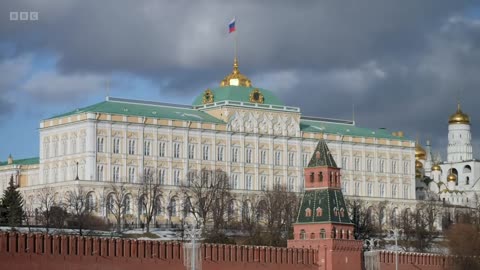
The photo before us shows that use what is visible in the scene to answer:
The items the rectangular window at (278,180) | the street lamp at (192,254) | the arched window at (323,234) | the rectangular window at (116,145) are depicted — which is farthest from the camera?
the rectangular window at (278,180)

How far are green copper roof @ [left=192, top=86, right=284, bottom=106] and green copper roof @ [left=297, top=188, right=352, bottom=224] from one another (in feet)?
169

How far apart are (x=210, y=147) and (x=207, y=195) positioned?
14933 mm

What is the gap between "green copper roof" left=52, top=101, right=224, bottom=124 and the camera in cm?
16250

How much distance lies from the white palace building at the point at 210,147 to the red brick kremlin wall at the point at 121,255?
38566mm

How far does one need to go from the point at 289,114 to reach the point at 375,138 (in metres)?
16.8

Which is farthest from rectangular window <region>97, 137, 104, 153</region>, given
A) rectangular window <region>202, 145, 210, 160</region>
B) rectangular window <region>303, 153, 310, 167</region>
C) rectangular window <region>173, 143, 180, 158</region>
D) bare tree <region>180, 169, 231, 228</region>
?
rectangular window <region>303, 153, 310, 167</region>

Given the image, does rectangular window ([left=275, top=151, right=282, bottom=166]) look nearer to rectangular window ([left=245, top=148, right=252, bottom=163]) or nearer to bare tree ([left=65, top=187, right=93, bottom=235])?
rectangular window ([left=245, top=148, right=252, bottom=163])

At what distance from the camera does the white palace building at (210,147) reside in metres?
160

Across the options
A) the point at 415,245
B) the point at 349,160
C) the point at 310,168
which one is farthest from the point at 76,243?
the point at 349,160

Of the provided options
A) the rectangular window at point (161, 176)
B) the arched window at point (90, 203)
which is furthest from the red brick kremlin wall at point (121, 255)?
the rectangular window at point (161, 176)

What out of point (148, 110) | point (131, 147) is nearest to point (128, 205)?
point (131, 147)

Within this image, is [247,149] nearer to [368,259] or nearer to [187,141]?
[187,141]

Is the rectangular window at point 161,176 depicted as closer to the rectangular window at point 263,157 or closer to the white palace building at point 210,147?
the white palace building at point 210,147

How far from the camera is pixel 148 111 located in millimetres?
166750
